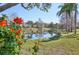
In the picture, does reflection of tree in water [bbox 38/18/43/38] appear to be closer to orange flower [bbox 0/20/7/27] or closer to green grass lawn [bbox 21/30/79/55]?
green grass lawn [bbox 21/30/79/55]

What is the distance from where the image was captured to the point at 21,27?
62.8 inches

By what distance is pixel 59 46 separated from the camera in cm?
158

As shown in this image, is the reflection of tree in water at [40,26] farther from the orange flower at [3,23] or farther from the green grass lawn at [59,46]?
the orange flower at [3,23]

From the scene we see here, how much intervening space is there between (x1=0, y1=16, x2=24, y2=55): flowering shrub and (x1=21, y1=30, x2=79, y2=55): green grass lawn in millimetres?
65

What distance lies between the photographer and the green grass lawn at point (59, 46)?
1562 millimetres

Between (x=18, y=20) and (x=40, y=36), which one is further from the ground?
(x=18, y=20)

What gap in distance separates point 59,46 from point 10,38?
0.44m

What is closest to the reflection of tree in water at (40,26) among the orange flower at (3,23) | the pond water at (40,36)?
the pond water at (40,36)

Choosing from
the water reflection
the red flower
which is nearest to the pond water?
the water reflection

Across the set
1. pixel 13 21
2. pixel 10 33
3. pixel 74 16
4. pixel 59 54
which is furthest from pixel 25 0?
pixel 59 54

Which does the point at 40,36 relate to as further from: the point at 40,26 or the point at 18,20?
the point at 18,20

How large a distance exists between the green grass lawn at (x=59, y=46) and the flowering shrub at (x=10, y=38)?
0.07 meters

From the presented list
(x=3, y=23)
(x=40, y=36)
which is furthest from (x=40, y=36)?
(x=3, y=23)

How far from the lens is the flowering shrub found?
5.14ft
